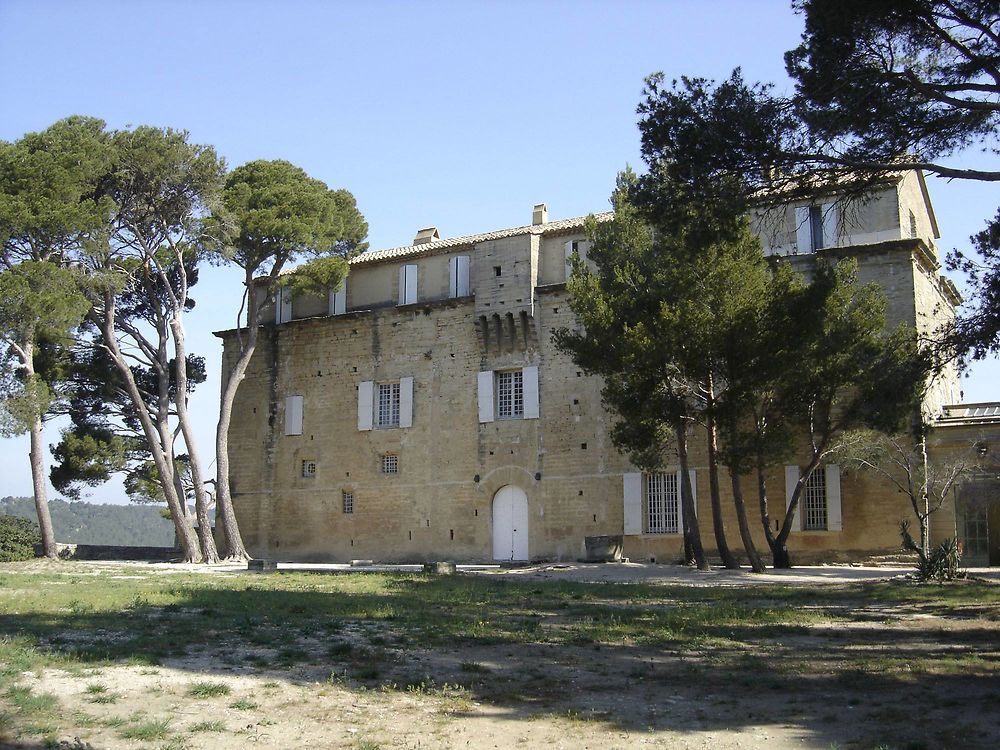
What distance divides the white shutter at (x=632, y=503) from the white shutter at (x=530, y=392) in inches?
136

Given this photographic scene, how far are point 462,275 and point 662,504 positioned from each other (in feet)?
30.9

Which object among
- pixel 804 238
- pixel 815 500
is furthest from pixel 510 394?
pixel 804 238

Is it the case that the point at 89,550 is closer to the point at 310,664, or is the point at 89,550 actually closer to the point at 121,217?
the point at 121,217

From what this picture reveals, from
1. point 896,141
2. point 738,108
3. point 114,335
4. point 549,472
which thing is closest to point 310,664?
point 738,108

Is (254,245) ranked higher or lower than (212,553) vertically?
higher

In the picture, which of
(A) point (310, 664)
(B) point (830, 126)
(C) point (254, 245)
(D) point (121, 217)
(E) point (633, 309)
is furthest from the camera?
(C) point (254, 245)

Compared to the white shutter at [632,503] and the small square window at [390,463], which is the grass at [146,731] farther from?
the small square window at [390,463]

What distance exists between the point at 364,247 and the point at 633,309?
14.0m

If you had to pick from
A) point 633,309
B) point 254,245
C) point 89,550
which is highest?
point 254,245

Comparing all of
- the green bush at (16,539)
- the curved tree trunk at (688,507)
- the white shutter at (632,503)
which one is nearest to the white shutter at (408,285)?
the white shutter at (632,503)

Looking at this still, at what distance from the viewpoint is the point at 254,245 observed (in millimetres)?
30328

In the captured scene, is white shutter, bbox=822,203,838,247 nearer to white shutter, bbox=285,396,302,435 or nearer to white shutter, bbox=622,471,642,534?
white shutter, bbox=622,471,642,534

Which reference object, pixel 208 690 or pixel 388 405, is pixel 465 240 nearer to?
pixel 388 405

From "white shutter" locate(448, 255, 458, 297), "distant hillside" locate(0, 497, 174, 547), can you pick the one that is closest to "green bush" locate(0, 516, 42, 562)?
"white shutter" locate(448, 255, 458, 297)
